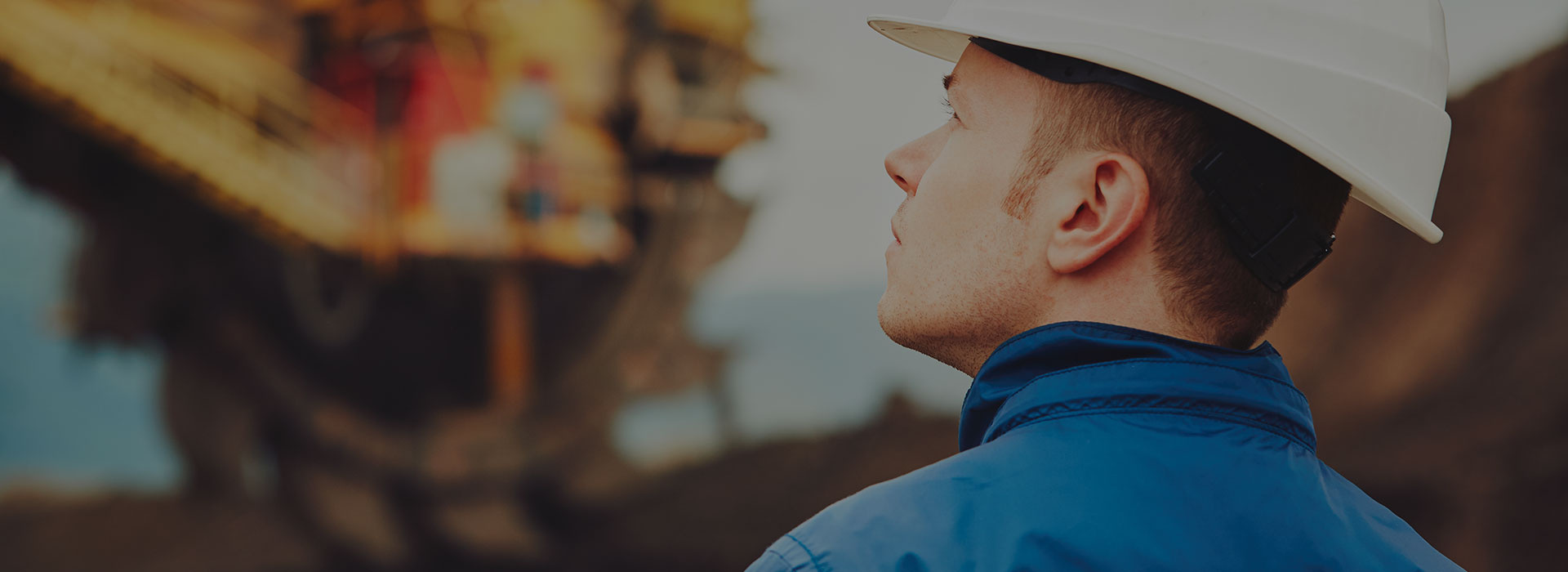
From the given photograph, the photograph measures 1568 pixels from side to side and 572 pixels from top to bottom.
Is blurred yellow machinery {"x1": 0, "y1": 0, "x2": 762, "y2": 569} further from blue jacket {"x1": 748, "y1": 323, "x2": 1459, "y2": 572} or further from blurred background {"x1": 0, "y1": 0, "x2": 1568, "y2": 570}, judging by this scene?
blue jacket {"x1": 748, "y1": 323, "x2": 1459, "y2": 572}

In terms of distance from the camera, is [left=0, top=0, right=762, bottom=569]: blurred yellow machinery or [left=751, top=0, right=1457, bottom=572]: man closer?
[left=751, top=0, right=1457, bottom=572]: man

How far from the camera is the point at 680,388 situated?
10992 millimetres

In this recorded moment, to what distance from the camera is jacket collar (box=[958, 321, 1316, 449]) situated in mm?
867

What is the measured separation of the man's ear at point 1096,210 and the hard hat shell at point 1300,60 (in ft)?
0.28

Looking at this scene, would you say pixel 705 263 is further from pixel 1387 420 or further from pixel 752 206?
pixel 1387 420

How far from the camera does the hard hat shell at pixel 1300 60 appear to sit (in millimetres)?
938

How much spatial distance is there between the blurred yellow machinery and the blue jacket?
319 inches

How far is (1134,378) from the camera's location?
2.85 feet

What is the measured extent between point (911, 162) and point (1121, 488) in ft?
1.49

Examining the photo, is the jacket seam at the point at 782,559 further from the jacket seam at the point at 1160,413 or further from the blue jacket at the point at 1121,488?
the jacket seam at the point at 1160,413

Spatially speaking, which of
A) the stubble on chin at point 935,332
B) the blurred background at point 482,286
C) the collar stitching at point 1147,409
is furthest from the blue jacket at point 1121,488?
the blurred background at point 482,286

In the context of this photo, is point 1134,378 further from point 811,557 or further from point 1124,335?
point 811,557

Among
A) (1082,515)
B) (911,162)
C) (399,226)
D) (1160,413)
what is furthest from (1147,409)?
(399,226)

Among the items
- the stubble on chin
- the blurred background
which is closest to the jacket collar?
the stubble on chin
